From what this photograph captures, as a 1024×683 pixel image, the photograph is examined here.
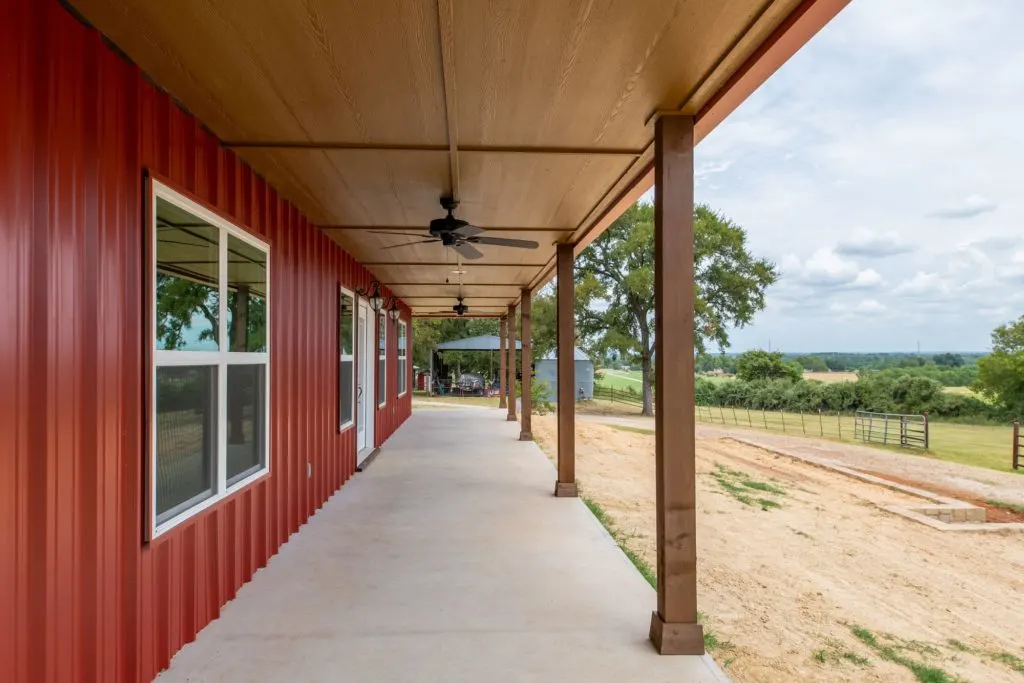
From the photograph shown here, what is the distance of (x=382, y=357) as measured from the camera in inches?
360

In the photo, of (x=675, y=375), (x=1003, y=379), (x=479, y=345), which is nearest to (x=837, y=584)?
(x=675, y=375)

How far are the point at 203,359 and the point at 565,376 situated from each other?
3284 millimetres

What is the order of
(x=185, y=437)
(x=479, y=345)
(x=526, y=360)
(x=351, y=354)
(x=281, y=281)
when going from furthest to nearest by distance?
(x=479, y=345) → (x=526, y=360) → (x=351, y=354) → (x=281, y=281) → (x=185, y=437)

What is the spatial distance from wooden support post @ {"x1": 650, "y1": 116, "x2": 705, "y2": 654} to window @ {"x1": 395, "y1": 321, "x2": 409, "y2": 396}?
349 inches

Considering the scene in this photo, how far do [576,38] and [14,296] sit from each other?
1.90m

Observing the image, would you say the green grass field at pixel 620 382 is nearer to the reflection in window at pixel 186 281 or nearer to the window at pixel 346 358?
the window at pixel 346 358

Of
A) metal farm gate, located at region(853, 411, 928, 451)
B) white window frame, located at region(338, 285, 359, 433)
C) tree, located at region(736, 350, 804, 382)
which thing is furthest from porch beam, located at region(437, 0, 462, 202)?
tree, located at region(736, 350, 804, 382)

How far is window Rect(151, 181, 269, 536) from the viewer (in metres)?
2.47

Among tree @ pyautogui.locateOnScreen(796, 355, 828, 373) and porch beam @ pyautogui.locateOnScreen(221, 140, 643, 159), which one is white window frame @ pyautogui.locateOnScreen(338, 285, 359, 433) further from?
tree @ pyautogui.locateOnScreen(796, 355, 828, 373)

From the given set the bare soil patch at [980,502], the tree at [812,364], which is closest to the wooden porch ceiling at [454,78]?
the bare soil patch at [980,502]

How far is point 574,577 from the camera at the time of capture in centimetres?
348

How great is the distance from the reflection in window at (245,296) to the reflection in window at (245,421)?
0.53ft

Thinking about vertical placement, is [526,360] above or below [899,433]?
above

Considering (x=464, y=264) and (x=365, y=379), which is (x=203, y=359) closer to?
(x=464, y=264)
